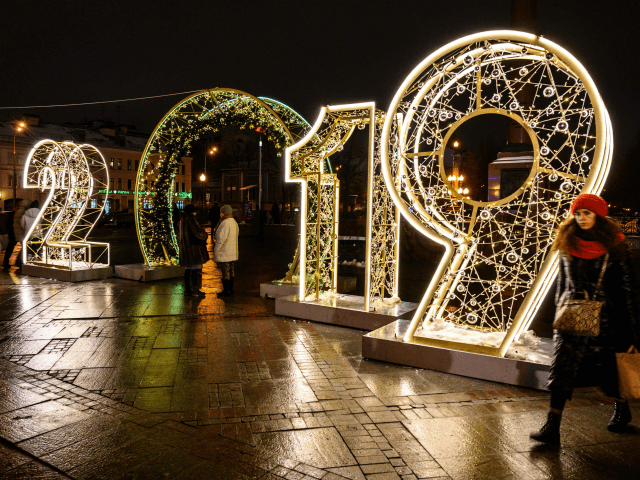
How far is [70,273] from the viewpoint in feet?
35.8

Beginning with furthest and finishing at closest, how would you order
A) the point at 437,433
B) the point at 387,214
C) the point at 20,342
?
1. the point at 387,214
2. the point at 20,342
3. the point at 437,433

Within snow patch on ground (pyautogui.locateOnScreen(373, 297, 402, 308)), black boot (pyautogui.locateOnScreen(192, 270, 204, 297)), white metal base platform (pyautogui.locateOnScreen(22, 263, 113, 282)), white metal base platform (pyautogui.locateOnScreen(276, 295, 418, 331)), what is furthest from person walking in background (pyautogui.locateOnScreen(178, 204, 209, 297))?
snow patch on ground (pyautogui.locateOnScreen(373, 297, 402, 308))

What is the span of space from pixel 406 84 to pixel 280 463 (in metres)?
4.00

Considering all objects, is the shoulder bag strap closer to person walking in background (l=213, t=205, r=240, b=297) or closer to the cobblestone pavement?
the cobblestone pavement

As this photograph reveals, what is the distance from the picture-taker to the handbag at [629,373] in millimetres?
3465

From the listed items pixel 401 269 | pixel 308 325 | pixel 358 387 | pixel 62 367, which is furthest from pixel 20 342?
pixel 401 269

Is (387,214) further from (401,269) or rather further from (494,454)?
(401,269)

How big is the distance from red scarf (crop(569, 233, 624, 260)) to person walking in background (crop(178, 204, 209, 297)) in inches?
274

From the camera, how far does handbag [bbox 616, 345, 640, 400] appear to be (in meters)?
3.46

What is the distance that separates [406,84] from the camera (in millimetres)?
5332

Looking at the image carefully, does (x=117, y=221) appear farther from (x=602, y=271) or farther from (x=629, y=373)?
(x=629, y=373)

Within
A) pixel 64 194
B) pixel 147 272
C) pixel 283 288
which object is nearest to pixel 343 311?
pixel 283 288

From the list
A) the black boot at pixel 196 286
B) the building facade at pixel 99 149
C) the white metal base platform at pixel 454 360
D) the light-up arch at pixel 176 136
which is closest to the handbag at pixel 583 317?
the white metal base platform at pixel 454 360

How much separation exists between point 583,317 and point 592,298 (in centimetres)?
18
